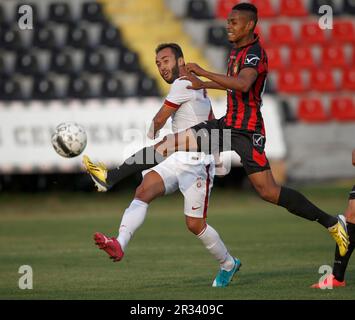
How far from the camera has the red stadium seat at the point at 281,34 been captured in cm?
2161

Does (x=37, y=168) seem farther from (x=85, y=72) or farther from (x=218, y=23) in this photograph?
(x=218, y=23)

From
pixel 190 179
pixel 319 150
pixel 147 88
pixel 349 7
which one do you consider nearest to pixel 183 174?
pixel 190 179

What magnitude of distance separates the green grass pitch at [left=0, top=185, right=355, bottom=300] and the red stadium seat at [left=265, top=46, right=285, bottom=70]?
3266mm

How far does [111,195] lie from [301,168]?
13.7 feet

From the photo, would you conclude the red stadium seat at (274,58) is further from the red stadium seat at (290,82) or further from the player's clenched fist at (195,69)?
the player's clenched fist at (195,69)

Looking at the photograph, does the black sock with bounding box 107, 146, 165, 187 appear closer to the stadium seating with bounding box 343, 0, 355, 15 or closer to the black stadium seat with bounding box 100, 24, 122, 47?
the black stadium seat with bounding box 100, 24, 122, 47

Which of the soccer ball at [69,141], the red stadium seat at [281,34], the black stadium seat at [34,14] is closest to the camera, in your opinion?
the soccer ball at [69,141]

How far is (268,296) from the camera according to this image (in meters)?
7.81

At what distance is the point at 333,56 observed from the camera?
21.7 metres

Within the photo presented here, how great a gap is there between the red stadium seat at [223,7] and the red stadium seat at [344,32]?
8.32 ft

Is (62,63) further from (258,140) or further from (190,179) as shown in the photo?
(258,140)

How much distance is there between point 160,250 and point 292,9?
1145 centimetres

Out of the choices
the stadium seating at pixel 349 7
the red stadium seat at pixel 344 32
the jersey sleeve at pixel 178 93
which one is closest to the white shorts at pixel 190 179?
the jersey sleeve at pixel 178 93

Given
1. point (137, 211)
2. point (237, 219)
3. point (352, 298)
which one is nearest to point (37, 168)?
point (237, 219)
